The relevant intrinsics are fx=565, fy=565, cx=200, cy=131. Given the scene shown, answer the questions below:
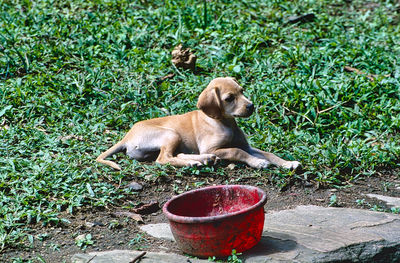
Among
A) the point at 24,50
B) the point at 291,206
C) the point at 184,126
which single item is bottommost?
the point at 291,206

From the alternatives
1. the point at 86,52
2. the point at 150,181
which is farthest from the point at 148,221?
the point at 86,52

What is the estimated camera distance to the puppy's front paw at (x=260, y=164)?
6.11m

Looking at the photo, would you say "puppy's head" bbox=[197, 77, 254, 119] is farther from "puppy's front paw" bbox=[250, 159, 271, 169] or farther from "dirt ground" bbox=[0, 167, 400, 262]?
"dirt ground" bbox=[0, 167, 400, 262]

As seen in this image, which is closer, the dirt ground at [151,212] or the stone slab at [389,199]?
the dirt ground at [151,212]

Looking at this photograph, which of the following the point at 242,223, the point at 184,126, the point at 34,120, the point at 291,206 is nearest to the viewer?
the point at 242,223

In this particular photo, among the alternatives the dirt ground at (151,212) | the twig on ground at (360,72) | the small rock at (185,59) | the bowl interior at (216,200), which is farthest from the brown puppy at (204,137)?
the twig on ground at (360,72)

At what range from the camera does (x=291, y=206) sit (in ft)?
17.7

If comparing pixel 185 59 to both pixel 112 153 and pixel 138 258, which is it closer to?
pixel 112 153

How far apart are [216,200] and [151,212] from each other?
866 mm

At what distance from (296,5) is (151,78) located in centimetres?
395

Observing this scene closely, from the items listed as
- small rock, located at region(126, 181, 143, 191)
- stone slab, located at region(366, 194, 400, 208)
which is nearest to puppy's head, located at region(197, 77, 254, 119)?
small rock, located at region(126, 181, 143, 191)

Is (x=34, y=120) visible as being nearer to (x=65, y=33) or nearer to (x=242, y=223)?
(x=65, y=33)

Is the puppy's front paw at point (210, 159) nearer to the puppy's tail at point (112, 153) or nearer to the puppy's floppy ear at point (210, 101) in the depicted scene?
the puppy's floppy ear at point (210, 101)

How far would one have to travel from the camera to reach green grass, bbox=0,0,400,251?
591 centimetres
